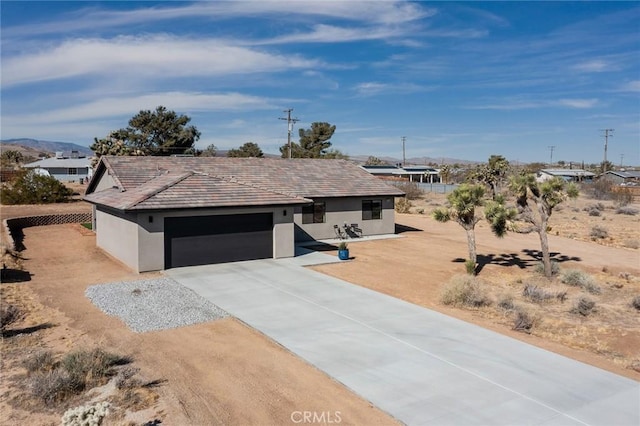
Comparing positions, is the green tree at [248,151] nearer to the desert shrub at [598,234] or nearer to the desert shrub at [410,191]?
the desert shrub at [410,191]

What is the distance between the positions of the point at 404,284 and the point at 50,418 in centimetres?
1278

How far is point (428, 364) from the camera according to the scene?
1040 cm

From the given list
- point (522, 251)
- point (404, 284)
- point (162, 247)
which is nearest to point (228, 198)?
point (162, 247)

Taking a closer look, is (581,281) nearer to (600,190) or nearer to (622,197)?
(622,197)

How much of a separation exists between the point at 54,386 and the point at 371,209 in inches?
933

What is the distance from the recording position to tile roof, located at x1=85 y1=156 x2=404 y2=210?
68.4 ft

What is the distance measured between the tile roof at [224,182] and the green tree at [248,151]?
48.6m

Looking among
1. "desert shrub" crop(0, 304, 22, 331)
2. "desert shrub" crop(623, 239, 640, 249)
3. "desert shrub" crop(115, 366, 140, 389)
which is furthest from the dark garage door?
"desert shrub" crop(623, 239, 640, 249)

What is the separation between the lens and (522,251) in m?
26.8

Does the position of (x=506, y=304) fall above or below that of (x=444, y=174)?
below

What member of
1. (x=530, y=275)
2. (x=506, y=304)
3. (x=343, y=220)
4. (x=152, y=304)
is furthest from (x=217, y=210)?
(x=530, y=275)

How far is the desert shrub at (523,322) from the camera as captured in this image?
13.0 m

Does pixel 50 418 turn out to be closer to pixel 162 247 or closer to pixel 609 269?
pixel 162 247

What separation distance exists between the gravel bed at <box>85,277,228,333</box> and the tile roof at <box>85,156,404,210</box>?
3.38 m
